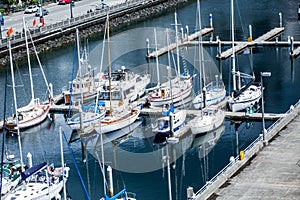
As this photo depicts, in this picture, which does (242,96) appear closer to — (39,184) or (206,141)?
(206,141)

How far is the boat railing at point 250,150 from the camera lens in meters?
49.9

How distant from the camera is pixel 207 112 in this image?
66.1 m

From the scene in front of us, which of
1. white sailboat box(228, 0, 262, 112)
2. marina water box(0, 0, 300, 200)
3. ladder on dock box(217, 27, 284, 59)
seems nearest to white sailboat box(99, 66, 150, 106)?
marina water box(0, 0, 300, 200)

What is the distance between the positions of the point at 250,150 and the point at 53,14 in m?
64.6

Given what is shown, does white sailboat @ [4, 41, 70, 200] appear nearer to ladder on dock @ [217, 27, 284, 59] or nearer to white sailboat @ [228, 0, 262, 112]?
white sailboat @ [228, 0, 262, 112]

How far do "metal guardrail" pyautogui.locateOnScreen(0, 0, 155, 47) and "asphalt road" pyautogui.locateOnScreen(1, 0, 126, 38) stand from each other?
2407 mm

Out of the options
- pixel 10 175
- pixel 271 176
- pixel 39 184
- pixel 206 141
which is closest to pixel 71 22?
pixel 206 141

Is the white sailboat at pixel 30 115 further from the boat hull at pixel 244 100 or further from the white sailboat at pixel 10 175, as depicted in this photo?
the boat hull at pixel 244 100

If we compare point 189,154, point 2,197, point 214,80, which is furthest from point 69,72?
point 2,197

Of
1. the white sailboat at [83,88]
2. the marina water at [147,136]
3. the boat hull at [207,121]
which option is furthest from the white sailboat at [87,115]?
the boat hull at [207,121]

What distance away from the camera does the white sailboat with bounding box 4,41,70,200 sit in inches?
2005

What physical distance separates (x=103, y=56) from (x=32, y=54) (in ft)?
39.0

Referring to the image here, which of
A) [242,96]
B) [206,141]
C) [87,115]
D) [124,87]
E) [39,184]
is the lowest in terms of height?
[206,141]

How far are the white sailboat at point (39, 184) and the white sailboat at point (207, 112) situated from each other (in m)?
13.6
